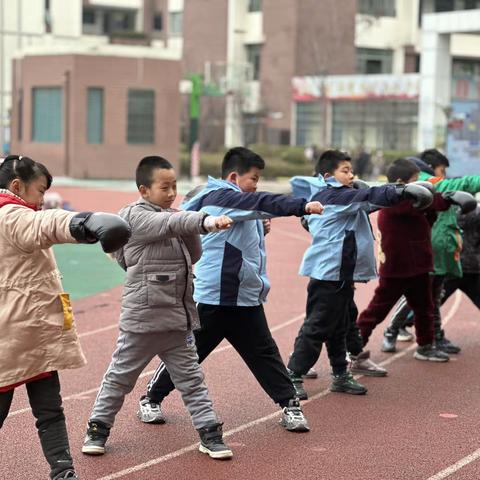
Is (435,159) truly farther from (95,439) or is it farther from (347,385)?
(95,439)

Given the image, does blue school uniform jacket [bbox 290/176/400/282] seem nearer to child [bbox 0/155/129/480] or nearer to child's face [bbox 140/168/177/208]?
child's face [bbox 140/168/177/208]

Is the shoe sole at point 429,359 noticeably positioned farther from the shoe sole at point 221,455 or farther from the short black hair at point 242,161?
the shoe sole at point 221,455

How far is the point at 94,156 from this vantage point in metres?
47.8

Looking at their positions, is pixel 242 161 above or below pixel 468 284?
above

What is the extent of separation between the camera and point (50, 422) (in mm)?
5570

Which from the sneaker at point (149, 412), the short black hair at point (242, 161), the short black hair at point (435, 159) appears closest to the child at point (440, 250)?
the short black hair at point (435, 159)

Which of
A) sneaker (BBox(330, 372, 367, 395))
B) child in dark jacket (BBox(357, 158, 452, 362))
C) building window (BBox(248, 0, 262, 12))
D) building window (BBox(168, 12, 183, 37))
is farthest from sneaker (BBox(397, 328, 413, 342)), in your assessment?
building window (BBox(168, 12, 183, 37))

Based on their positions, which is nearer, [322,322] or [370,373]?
[322,322]

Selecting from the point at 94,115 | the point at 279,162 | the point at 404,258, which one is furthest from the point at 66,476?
the point at 279,162

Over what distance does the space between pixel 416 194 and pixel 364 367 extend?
2.74 metres

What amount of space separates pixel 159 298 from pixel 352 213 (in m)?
1.95

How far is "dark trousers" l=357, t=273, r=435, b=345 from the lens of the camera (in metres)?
8.90

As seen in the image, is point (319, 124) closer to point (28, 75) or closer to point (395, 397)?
point (28, 75)

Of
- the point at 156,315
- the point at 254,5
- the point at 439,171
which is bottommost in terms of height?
the point at 156,315
